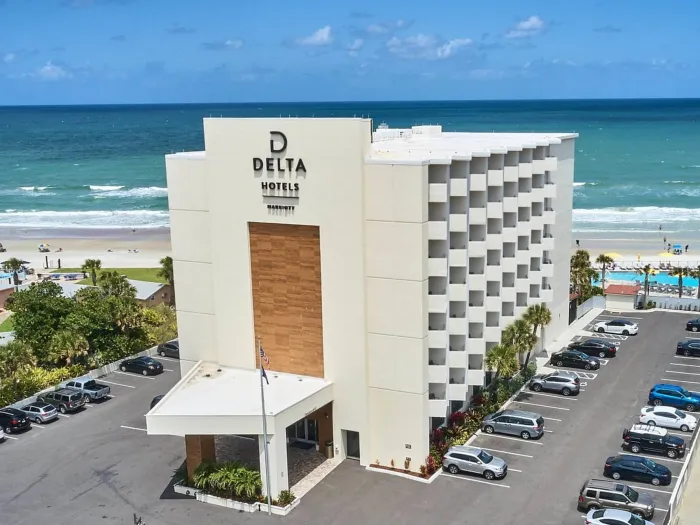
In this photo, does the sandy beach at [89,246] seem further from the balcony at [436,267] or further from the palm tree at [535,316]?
→ the balcony at [436,267]

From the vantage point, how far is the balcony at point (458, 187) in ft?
125

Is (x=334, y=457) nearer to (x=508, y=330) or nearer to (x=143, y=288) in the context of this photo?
(x=508, y=330)

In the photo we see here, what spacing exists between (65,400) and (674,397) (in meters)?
35.8

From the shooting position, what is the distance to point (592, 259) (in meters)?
90.8

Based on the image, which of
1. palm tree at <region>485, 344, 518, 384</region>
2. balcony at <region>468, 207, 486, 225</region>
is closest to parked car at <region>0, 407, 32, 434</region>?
palm tree at <region>485, 344, 518, 384</region>

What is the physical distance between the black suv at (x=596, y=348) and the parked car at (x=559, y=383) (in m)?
6.02

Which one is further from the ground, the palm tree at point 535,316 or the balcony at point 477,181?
the balcony at point 477,181

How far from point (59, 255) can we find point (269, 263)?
6958 cm

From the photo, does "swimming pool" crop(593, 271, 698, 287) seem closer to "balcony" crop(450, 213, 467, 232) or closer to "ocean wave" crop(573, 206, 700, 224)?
"balcony" crop(450, 213, 467, 232)

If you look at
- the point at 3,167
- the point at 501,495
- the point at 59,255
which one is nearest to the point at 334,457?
the point at 501,495

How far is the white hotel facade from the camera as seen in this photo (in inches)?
1407

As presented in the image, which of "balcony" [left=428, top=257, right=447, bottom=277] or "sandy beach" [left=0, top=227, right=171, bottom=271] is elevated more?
"balcony" [left=428, top=257, right=447, bottom=277]

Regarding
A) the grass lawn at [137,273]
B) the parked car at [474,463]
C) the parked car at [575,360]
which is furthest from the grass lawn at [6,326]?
the parked car at [575,360]

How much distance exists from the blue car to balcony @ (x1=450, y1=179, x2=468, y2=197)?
58.7 ft
